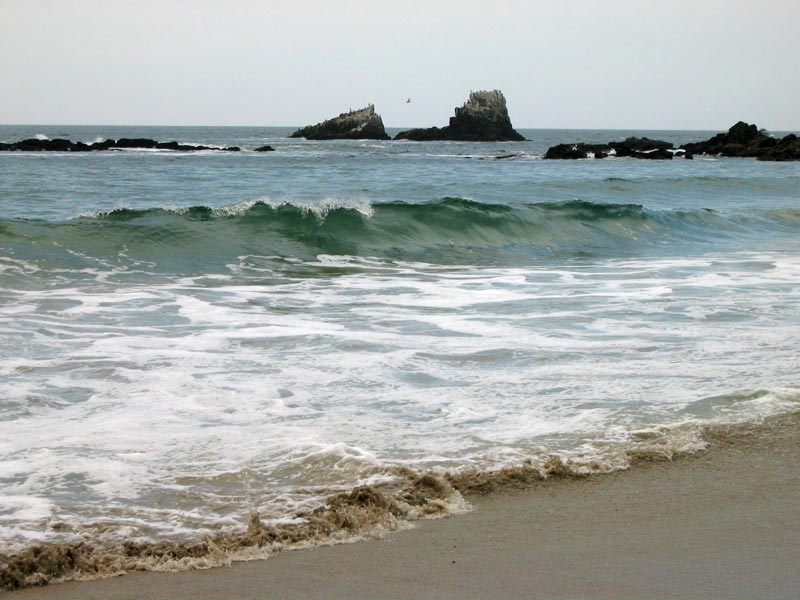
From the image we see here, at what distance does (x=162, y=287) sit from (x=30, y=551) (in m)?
7.14

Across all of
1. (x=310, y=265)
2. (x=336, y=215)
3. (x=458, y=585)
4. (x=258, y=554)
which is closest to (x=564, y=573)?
(x=458, y=585)

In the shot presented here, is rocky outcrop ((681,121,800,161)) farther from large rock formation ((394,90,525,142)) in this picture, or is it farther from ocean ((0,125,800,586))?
ocean ((0,125,800,586))

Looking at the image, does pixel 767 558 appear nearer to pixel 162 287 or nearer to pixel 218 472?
pixel 218 472

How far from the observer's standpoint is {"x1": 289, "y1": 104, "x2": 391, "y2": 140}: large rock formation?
100 m

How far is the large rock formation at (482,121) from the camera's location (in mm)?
94750

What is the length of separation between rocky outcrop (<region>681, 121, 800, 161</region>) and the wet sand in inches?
2040

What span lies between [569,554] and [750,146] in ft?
193

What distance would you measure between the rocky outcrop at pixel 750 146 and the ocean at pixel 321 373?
138ft

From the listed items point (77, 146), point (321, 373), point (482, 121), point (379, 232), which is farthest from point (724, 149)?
point (321, 373)

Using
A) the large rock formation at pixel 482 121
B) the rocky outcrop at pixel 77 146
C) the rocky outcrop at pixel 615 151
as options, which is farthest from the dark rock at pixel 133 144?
the large rock formation at pixel 482 121

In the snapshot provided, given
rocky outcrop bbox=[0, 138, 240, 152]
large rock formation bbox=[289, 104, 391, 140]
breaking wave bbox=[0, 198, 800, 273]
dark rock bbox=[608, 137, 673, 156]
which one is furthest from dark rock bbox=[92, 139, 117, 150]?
breaking wave bbox=[0, 198, 800, 273]

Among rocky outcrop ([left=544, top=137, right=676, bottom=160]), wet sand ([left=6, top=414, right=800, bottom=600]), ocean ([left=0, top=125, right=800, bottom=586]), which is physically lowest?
wet sand ([left=6, top=414, right=800, bottom=600])

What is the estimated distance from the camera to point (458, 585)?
291 cm

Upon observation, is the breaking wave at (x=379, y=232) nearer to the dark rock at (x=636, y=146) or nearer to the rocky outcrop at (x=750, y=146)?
the rocky outcrop at (x=750, y=146)
